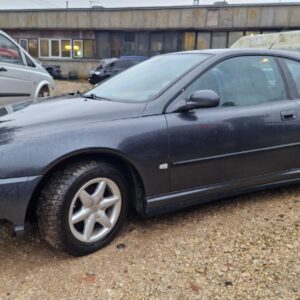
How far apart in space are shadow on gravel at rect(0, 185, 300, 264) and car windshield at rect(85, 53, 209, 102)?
105cm

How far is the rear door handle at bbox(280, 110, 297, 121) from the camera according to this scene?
339 centimetres

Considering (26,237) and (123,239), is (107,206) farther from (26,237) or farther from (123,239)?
(26,237)

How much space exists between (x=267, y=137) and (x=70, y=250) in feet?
6.21

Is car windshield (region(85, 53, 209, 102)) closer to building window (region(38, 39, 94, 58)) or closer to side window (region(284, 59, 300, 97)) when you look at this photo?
side window (region(284, 59, 300, 97))

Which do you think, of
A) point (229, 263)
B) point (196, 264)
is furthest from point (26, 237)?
point (229, 263)

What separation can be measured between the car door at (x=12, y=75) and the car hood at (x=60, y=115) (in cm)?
324

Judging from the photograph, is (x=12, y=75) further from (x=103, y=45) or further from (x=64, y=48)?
(x=64, y=48)

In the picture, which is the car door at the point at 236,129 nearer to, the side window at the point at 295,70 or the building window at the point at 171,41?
the side window at the point at 295,70

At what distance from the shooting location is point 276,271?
2.52 meters

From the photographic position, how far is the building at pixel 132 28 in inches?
916

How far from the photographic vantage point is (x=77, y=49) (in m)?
26.8

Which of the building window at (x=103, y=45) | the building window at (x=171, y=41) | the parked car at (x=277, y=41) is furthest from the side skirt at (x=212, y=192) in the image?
the building window at (x=103, y=45)

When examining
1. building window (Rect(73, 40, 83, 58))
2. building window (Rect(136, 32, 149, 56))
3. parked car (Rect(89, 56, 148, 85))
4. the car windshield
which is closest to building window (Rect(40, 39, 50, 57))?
building window (Rect(73, 40, 83, 58))

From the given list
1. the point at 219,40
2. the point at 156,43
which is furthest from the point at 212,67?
the point at 156,43
